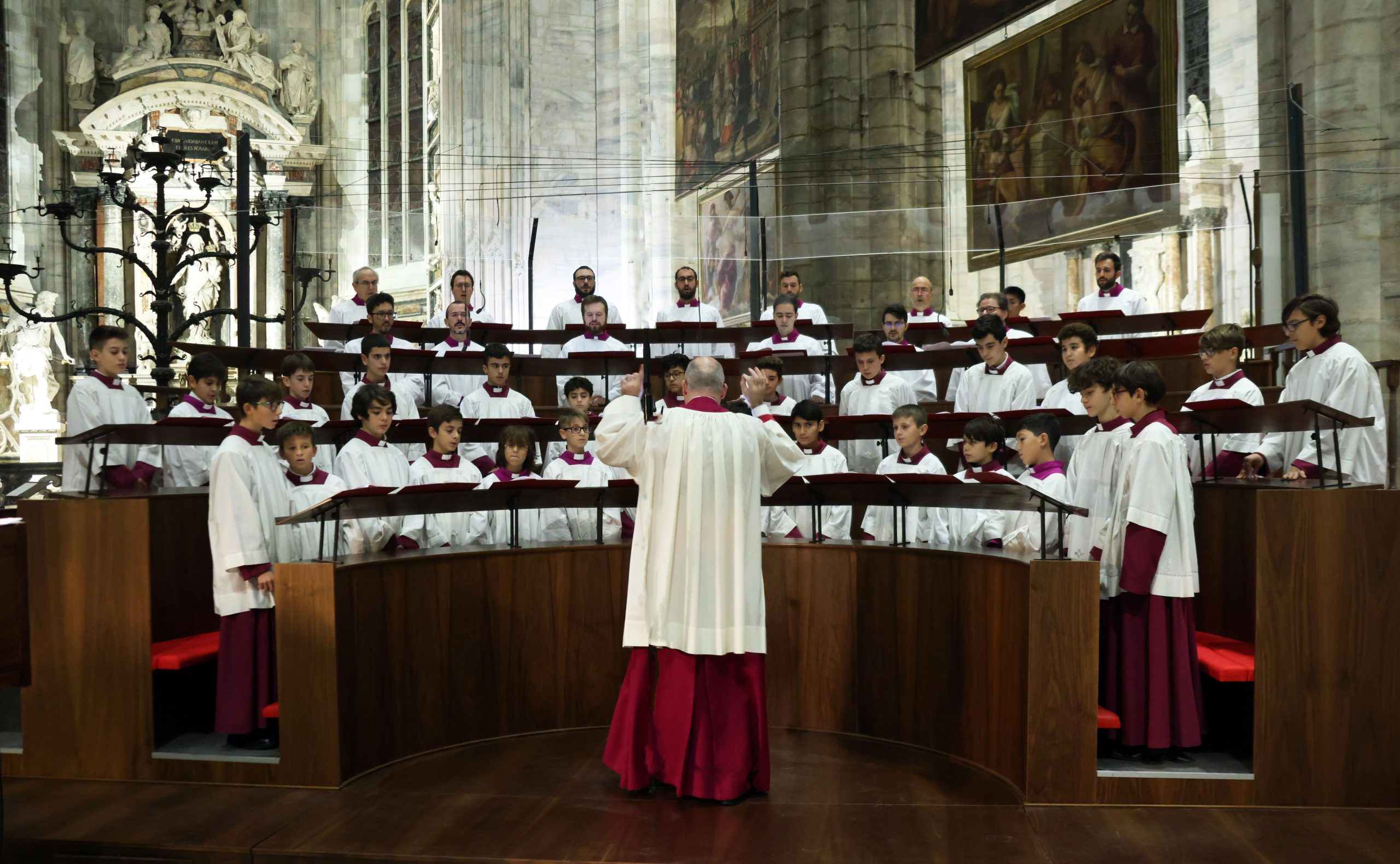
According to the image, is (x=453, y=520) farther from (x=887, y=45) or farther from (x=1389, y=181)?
(x=887, y=45)

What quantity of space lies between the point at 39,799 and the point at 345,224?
17.6 m

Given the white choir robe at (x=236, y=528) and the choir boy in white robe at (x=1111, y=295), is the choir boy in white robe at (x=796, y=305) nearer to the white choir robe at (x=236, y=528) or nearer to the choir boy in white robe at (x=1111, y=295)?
the choir boy in white robe at (x=1111, y=295)

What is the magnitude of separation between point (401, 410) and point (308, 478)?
2.75m

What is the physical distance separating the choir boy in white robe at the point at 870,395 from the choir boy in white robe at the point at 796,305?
1.28 metres

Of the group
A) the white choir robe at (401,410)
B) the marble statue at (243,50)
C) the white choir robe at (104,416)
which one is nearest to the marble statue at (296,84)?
the marble statue at (243,50)

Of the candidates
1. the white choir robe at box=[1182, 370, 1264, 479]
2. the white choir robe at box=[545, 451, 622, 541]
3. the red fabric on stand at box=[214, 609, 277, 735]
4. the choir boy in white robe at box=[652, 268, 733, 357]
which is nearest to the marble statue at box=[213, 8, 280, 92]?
the choir boy in white robe at box=[652, 268, 733, 357]

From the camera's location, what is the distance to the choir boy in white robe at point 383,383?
8.05 m

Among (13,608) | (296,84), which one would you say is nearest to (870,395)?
(13,608)

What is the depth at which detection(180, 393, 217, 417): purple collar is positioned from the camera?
7250mm

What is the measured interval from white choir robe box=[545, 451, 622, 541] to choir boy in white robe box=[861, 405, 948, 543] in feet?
4.60

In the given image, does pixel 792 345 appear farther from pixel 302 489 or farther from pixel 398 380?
pixel 302 489

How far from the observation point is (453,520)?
6.71 meters

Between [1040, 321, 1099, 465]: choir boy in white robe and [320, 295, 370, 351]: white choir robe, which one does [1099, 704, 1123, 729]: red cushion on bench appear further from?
[320, 295, 370, 351]: white choir robe

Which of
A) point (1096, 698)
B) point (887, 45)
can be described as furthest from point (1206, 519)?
point (887, 45)
